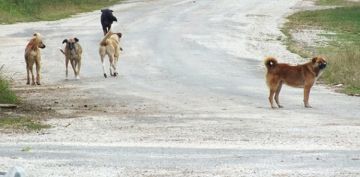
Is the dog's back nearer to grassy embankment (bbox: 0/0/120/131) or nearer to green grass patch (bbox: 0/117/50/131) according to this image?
grassy embankment (bbox: 0/0/120/131)

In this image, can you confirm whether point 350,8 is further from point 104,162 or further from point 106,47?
point 104,162

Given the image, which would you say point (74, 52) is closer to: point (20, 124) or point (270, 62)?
point (270, 62)

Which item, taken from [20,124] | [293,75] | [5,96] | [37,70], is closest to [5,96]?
[5,96]

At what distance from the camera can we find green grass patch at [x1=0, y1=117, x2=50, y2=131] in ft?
47.3

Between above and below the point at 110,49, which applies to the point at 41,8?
below

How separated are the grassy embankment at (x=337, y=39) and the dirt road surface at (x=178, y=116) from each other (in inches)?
33.7

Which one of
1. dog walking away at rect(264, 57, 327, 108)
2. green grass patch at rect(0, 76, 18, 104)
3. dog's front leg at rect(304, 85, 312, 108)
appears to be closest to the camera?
green grass patch at rect(0, 76, 18, 104)

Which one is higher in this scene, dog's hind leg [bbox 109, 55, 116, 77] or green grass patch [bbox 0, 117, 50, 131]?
green grass patch [bbox 0, 117, 50, 131]

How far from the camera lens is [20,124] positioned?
48.5 feet

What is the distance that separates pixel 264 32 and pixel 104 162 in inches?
1121

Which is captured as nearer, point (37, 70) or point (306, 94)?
point (306, 94)

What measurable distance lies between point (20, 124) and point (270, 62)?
16.6ft

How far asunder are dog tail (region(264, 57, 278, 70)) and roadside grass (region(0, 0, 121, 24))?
27.6 meters

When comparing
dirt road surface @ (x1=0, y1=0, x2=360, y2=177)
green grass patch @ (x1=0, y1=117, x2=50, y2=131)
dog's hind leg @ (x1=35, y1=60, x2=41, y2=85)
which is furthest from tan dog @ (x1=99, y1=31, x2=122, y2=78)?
green grass patch @ (x1=0, y1=117, x2=50, y2=131)
